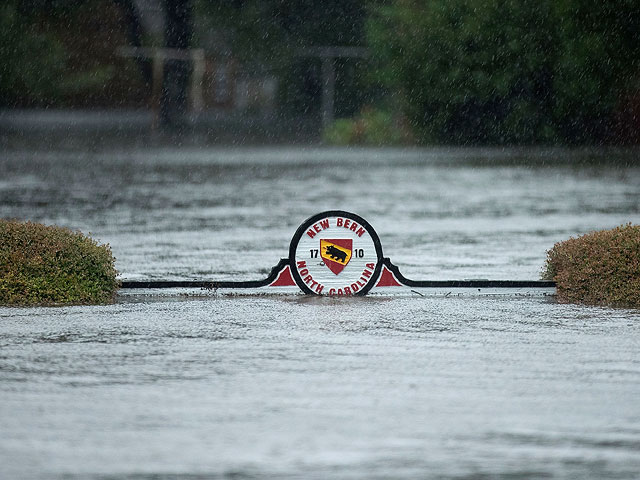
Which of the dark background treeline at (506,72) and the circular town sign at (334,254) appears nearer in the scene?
the circular town sign at (334,254)

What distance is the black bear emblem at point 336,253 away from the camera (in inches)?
457

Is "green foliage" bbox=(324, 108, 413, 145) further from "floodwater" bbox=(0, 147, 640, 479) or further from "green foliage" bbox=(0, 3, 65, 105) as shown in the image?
"floodwater" bbox=(0, 147, 640, 479)

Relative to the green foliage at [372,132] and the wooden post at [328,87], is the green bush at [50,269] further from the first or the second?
the wooden post at [328,87]

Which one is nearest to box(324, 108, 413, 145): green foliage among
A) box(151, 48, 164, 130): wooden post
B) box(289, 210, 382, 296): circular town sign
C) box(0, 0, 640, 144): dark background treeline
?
box(0, 0, 640, 144): dark background treeline

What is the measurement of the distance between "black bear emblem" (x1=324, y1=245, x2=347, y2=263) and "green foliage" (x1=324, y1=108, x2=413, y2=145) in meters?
42.5

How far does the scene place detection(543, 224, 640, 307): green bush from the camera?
11359mm

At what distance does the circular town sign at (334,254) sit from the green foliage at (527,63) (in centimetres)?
3985

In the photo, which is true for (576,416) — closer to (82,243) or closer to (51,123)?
(82,243)

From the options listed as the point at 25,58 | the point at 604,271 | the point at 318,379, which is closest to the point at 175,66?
the point at 25,58

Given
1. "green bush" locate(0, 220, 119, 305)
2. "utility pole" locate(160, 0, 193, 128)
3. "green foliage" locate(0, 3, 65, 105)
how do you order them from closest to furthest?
1. "green bush" locate(0, 220, 119, 305)
2. "green foliage" locate(0, 3, 65, 105)
3. "utility pole" locate(160, 0, 193, 128)

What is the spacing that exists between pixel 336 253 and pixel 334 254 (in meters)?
0.02

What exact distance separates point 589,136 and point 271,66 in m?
24.3

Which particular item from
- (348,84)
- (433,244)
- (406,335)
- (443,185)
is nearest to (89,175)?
(443,185)

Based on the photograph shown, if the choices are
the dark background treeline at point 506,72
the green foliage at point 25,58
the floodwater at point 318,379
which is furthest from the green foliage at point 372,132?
the floodwater at point 318,379
